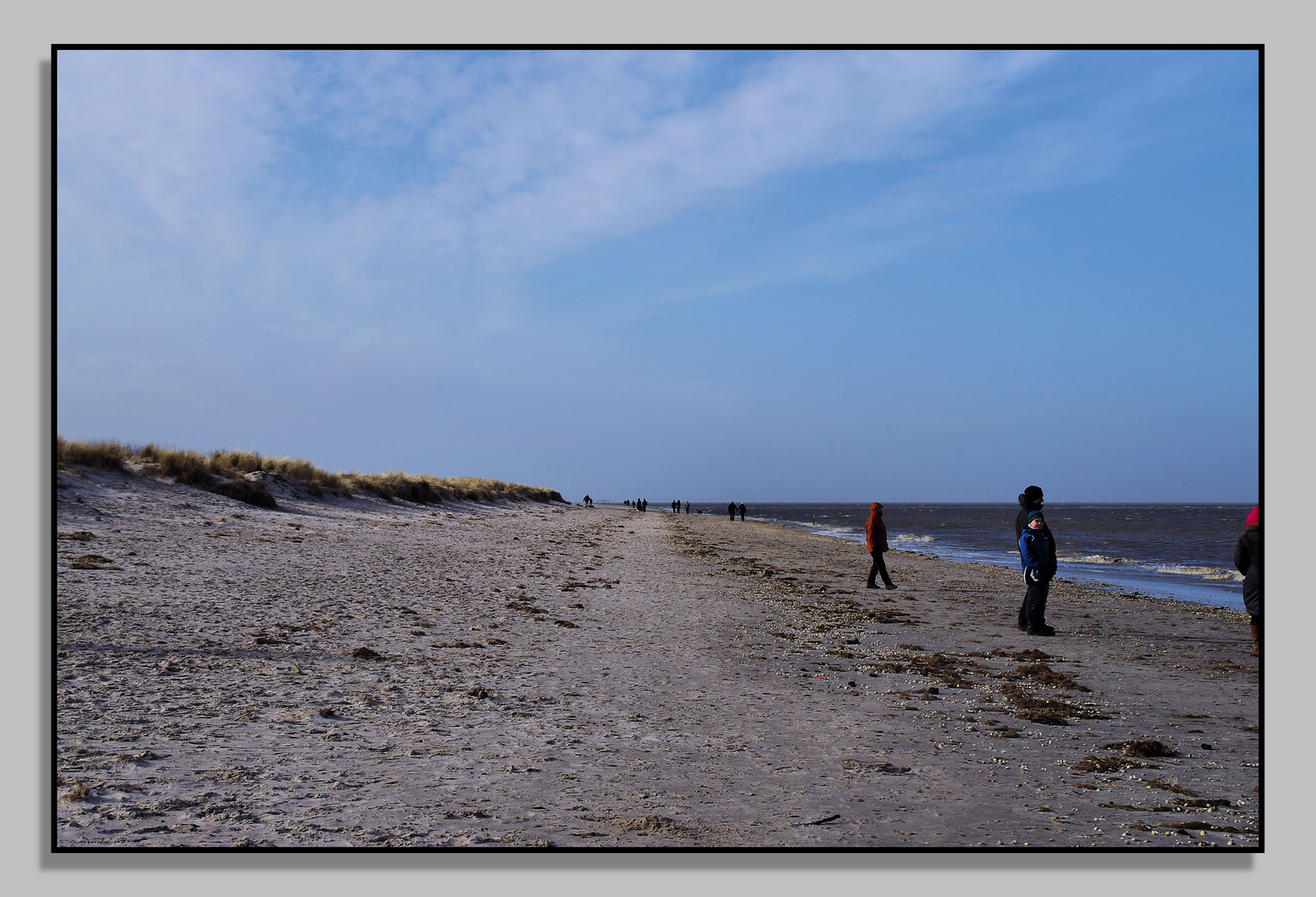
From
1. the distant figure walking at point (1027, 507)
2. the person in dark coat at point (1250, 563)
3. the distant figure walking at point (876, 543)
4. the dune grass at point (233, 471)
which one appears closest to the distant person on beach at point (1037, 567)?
the distant figure walking at point (1027, 507)

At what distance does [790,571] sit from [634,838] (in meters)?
17.5

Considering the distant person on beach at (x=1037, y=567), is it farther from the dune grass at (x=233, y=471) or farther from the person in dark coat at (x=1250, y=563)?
the dune grass at (x=233, y=471)

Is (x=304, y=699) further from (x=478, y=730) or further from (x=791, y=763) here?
(x=791, y=763)

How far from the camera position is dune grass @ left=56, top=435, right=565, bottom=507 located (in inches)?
790

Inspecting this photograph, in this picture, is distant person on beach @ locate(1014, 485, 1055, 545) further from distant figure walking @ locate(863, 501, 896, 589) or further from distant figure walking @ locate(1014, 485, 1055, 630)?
distant figure walking @ locate(863, 501, 896, 589)

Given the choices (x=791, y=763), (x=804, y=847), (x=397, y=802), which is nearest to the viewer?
(x=804, y=847)

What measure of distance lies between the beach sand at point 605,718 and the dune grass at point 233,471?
18.6 feet

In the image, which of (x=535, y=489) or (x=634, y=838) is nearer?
(x=634, y=838)

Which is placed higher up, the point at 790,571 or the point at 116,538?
the point at 116,538

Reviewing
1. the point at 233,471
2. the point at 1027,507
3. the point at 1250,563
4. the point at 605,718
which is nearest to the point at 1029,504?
the point at 1027,507

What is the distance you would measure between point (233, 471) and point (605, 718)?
2468 centimetres

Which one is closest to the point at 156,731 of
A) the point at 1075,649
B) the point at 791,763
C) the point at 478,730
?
the point at 478,730

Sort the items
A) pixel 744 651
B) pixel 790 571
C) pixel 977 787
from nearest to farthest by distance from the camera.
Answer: pixel 977 787 < pixel 744 651 < pixel 790 571

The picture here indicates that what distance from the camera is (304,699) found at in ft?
20.3
